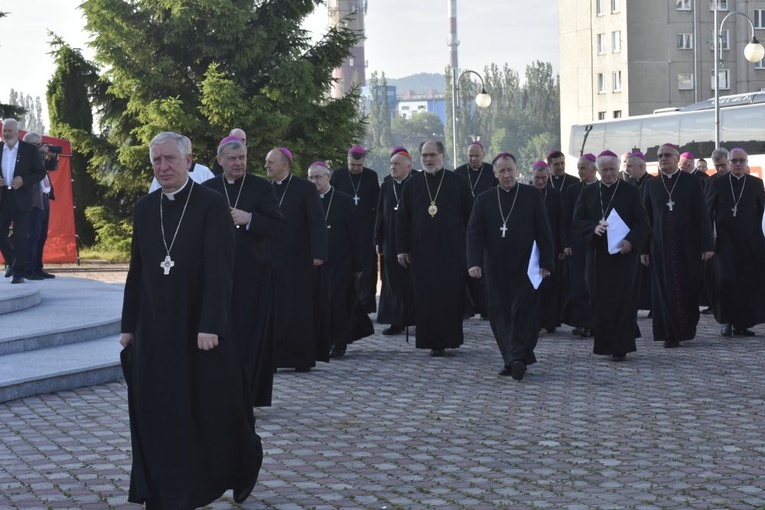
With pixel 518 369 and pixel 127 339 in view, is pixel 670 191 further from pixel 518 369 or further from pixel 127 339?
pixel 127 339

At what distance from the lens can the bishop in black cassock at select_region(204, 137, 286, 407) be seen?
927 cm

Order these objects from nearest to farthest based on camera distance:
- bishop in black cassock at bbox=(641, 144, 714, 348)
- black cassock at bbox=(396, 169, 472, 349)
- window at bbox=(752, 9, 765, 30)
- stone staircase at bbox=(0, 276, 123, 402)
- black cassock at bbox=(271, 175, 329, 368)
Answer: stone staircase at bbox=(0, 276, 123, 402) < black cassock at bbox=(271, 175, 329, 368) < black cassock at bbox=(396, 169, 472, 349) < bishop in black cassock at bbox=(641, 144, 714, 348) < window at bbox=(752, 9, 765, 30)

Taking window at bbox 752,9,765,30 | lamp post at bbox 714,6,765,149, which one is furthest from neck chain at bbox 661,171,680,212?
window at bbox 752,9,765,30

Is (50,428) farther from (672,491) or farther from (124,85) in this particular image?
(124,85)

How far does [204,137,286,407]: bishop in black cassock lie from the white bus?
30.1m

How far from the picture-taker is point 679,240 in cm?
1445

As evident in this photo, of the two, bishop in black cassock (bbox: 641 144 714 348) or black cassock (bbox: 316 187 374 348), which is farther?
bishop in black cassock (bbox: 641 144 714 348)

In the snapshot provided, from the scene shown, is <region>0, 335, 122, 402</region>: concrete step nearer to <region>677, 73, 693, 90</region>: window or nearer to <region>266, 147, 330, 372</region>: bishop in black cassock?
<region>266, 147, 330, 372</region>: bishop in black cassock

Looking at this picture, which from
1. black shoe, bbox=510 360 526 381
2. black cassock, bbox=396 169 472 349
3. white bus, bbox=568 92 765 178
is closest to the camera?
black shoe, bbox=510 360 526 381

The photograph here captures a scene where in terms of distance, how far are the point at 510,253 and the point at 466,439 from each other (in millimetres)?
3537

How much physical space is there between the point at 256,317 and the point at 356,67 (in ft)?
510

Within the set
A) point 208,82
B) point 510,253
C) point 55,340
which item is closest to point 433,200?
point 510,253

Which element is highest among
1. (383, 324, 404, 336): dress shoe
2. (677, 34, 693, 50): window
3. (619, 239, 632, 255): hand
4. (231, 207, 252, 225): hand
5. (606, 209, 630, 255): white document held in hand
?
(677, 34, 693, 50): window

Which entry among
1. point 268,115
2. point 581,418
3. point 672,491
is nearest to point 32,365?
point 581,418
